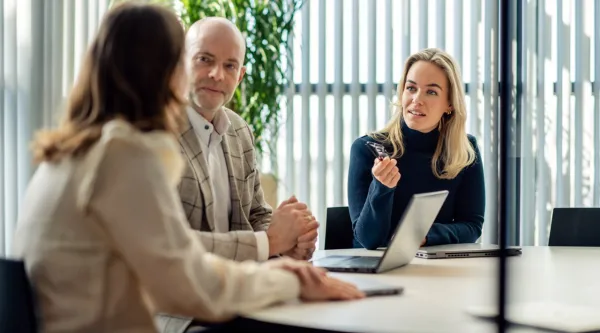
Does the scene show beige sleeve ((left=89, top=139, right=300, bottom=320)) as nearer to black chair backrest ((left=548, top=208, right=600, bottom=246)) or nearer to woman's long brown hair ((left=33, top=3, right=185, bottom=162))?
woman's long brown hair ((left=33, top=3, right=185, bottom=162))

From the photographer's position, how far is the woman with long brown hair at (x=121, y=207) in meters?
1.41

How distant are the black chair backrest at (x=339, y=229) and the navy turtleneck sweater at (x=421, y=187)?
9 centimetres

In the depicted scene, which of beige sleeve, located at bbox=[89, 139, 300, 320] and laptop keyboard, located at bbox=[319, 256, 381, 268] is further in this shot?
laptop keyboard, located at bbox=[319, 256, 381, 268]

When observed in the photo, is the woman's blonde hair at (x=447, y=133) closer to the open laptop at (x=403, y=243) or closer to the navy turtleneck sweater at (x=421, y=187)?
the navy turtleneck sweater at (x=421, y=187)

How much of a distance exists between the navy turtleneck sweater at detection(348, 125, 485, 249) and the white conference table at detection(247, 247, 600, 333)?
261 mm

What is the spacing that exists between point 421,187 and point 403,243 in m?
0.87

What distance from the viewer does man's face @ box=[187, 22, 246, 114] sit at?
2.45 m

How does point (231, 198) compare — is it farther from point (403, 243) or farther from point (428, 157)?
point (428, 157)

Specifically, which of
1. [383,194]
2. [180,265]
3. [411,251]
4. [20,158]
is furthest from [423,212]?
[20,158]

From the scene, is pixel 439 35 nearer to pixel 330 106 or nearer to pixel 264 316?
pixel 330 106

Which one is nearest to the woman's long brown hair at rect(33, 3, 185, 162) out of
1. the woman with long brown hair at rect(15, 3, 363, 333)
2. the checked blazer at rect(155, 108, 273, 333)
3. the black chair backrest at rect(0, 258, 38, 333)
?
the woman with long brown hair at rect(15, 3, 363, 333)

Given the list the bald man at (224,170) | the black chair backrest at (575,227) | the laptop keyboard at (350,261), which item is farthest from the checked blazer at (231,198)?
the black chair backrest at (575,227)

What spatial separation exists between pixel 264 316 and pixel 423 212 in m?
0.75

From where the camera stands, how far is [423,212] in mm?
2201
